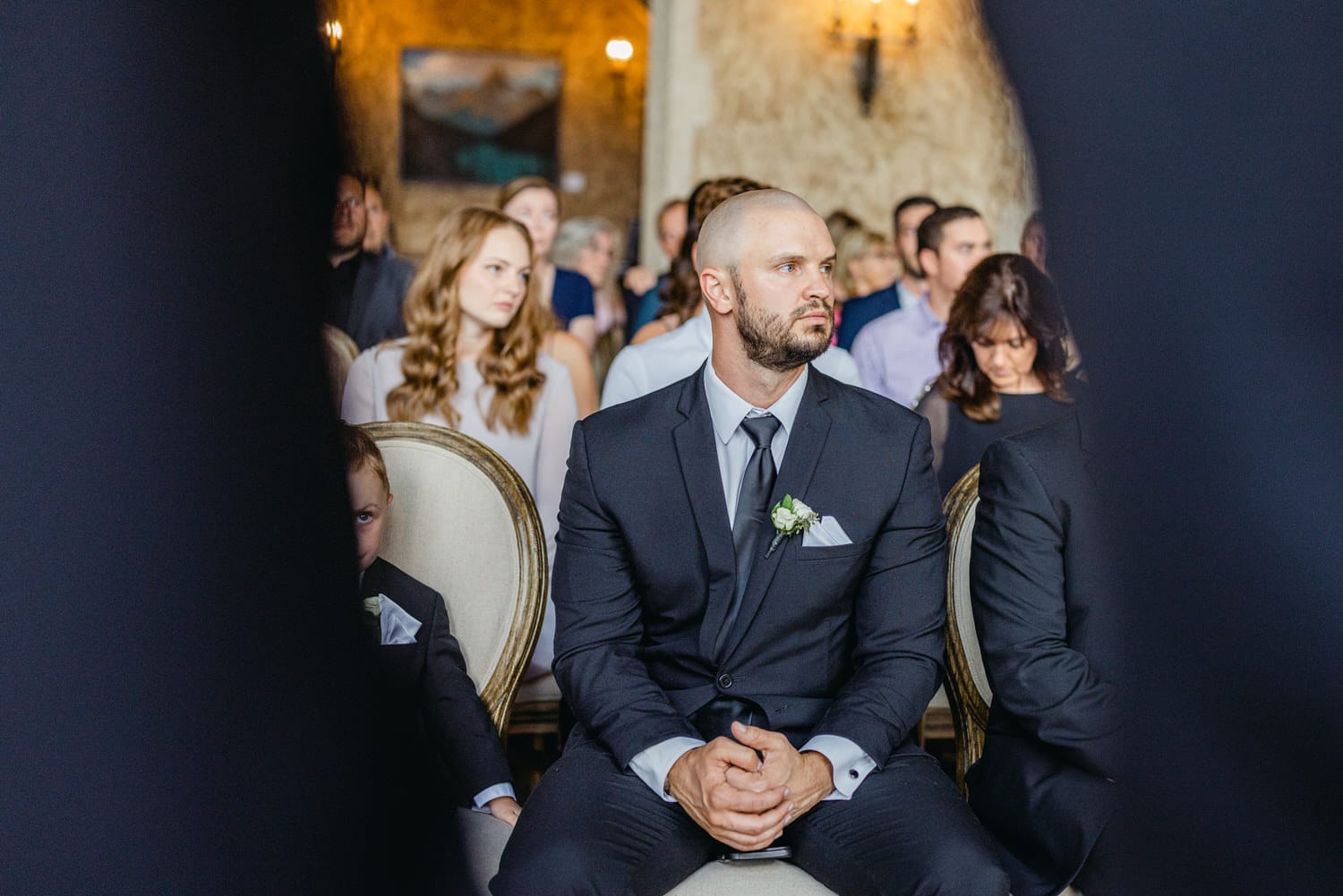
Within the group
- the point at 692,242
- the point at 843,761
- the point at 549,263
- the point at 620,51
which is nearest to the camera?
the point at 843,761

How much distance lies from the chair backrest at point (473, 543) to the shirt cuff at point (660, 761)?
344 millimetres

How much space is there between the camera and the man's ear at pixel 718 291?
2.08m

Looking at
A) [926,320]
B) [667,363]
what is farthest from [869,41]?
[667,363]

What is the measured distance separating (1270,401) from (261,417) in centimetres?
86

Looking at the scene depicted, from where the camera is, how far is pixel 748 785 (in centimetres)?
167

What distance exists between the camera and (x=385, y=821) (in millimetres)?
1266

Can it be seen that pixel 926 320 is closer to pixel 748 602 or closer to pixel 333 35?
pixel 748 602

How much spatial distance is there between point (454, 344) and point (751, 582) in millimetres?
1372

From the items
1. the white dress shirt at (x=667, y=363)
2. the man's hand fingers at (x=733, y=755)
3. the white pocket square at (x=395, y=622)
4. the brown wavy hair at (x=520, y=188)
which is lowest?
the man's hand fingers at (x=733, y=755)

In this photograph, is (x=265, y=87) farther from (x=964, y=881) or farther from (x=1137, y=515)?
(x=964, y=881)

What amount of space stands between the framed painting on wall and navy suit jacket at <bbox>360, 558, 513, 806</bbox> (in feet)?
33.5

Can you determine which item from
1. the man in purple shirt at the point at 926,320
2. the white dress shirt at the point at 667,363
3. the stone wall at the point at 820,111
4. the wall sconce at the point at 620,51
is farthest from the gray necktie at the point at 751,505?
the wall sconce at the point at 620,51

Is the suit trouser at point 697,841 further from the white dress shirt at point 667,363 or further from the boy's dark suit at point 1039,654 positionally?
the white dress shirt at point 667,363

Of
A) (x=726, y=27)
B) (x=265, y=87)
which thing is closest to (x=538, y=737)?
(x=265, y=87)
